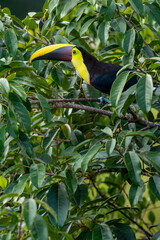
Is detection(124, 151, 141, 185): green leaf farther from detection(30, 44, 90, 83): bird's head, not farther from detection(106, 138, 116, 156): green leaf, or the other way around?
detection(30, 44, 90, 83): bird's head

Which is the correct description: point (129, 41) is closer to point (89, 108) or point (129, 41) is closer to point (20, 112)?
point (89, 108)

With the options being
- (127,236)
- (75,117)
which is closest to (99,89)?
(75,117)

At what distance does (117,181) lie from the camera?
242 centimetres

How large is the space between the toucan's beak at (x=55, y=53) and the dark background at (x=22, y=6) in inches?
102

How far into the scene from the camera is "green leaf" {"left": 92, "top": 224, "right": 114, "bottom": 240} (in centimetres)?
127

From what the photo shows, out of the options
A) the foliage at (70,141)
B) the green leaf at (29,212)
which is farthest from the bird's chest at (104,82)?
the green leaf at (29,212)

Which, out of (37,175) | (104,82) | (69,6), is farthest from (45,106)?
(104,82)

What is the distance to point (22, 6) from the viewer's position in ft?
15.7

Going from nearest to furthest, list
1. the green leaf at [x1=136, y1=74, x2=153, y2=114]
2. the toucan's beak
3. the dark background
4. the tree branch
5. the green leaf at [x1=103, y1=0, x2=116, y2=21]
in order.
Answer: the green leaf at [x1=136, y1=74, x2=153, y2=114]
the green leaf at [x1=103, y1=0, x2=116, y2=21]
the tree branch
the toucan's beak
the dark background

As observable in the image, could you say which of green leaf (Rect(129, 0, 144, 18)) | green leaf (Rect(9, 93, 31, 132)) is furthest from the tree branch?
green leaf (Rect(129, 0, 144, 18))

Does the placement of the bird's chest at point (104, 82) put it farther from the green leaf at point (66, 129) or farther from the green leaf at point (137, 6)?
the green leaf at point (137, 6)

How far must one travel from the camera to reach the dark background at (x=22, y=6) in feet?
15.3

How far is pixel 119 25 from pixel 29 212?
1120 millimetres

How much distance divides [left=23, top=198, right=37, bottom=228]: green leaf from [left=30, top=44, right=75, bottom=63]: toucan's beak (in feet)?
3.31
